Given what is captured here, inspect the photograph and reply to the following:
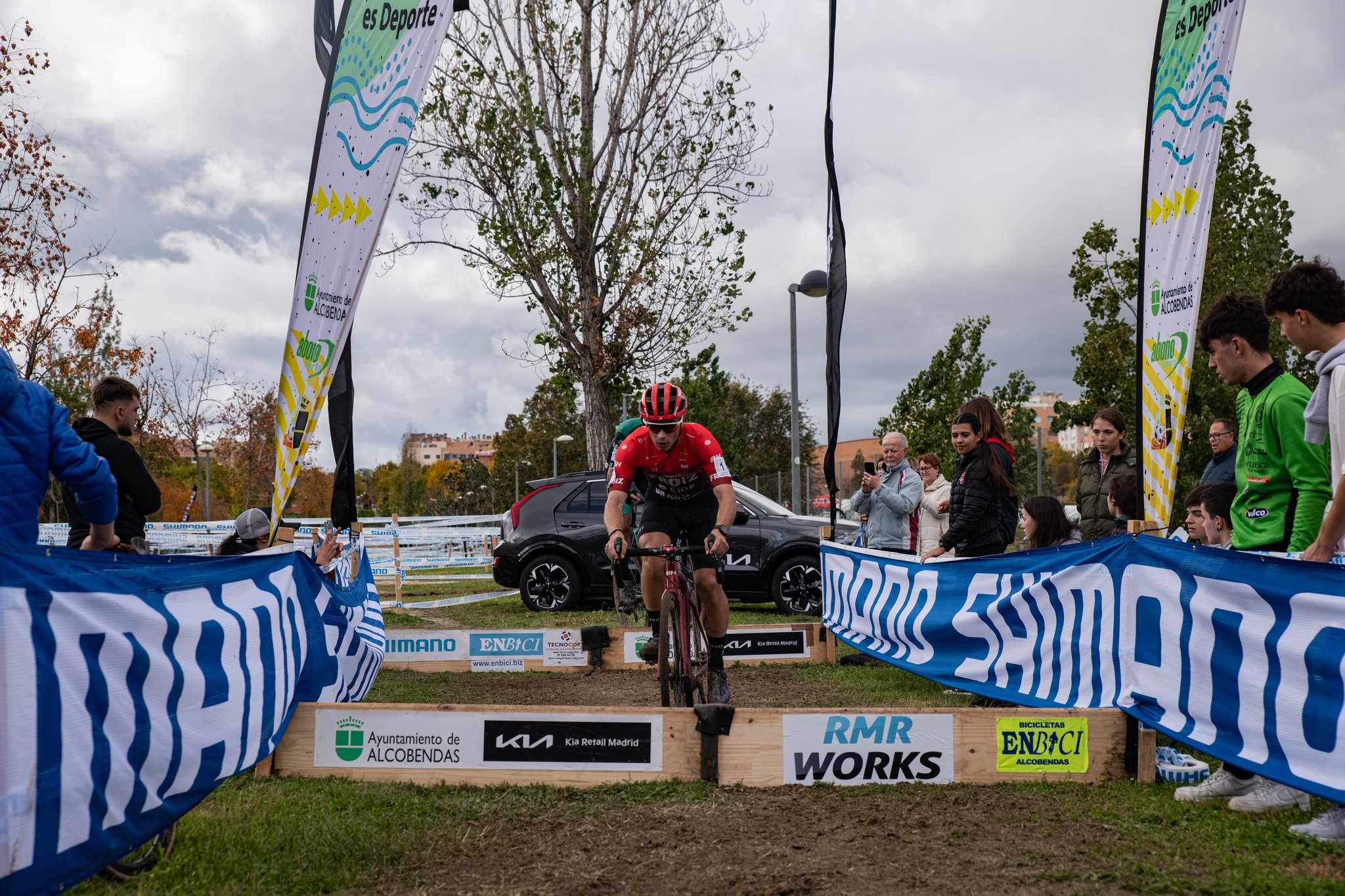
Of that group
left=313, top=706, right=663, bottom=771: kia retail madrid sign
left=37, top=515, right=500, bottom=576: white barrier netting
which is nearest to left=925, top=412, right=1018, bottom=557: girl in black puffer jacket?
left=313, top=706, right=663, bottom=771: kia retail madrid sign

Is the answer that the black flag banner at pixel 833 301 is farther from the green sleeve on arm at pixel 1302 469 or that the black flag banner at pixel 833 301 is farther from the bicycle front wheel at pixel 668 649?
the green sleeve on arm at pixel 1302 469

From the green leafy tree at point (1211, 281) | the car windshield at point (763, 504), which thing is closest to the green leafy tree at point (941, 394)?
the green leafy tree at point (1211, 281)

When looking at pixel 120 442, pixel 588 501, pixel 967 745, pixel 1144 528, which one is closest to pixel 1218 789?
pixel 967 745

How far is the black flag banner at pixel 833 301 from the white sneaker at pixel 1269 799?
169 inches

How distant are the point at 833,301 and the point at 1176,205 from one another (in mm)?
2970

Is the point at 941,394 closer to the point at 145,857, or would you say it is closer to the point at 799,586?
the point at 799,586

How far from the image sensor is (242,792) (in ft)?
15.4

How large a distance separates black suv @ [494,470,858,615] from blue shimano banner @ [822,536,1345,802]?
6213 mm

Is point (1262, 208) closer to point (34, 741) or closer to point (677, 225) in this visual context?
point (677, 225)

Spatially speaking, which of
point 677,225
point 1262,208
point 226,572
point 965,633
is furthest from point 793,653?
point 1262,208

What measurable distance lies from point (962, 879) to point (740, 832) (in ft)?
3.07

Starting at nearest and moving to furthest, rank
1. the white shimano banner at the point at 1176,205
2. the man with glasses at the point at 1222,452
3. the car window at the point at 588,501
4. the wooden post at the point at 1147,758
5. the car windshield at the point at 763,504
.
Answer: the wooden post at the point at 1147,758 → the white shimano banner at the point at 1176,205 → the man with glasses at the point at 1222,452 → the car windshield at the point at 763,504 → the car window at the point at 588,501

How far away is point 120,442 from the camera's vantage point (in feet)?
19.8

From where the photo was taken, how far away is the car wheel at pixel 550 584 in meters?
14.4
